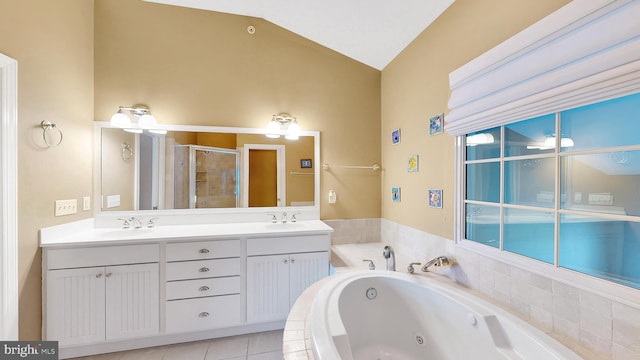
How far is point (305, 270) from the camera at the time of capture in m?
2.06

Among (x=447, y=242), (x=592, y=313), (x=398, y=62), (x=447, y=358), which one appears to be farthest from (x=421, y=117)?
(x=447, y=358)

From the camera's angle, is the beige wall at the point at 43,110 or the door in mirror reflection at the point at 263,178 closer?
the beige wall at the point at 43,110

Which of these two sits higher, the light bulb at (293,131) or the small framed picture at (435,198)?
the light bulb at (293,131)

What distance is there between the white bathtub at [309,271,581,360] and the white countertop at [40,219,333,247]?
2.14 ft

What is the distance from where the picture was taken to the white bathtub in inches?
42.9

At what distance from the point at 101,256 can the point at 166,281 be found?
1.53 feet

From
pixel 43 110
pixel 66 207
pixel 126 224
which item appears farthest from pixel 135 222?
pixel 43 110

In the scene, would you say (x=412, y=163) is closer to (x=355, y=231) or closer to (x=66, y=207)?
(x=355, y=231)

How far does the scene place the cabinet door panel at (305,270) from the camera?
6.67ft

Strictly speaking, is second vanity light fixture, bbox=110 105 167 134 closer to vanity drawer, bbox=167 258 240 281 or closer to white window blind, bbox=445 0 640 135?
vanity drawer, bbox=167 258 240 281

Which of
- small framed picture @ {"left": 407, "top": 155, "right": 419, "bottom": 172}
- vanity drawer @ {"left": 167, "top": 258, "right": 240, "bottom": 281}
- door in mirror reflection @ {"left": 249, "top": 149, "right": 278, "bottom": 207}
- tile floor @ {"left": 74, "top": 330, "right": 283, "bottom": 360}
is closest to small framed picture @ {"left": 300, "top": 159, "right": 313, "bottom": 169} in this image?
door in mirror reflection @ {"left": 249, "top": 149, "right": 278, "bottom": 207}

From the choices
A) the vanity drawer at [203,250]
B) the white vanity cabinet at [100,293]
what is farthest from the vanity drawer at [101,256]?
the vanity drawer at [203,250]

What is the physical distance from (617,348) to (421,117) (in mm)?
1616

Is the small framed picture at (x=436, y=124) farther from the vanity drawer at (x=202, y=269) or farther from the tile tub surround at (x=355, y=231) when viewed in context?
the vanity drawer at (x=202, y=269)
